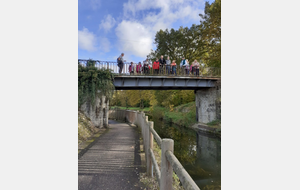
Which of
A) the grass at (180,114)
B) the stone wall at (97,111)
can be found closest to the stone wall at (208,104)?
the grass at (180,114)

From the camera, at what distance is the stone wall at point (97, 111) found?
A: 37.1 ft

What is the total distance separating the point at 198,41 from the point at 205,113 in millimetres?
14968

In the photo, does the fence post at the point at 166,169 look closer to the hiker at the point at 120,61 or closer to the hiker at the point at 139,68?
the hiker at the point at 120,61

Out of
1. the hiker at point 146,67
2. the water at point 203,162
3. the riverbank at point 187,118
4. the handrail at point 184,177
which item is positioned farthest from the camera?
the riverbank at point 187,118

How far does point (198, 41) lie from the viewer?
91.7 ft

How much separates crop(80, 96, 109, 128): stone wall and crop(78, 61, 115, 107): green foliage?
0.34 meters

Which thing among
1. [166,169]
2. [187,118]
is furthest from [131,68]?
[166,169]

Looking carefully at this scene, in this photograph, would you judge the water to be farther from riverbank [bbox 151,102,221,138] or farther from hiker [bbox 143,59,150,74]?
hiker [bbox 143,59,150,74]

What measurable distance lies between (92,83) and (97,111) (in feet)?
6.55

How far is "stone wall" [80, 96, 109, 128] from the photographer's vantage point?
11.3m

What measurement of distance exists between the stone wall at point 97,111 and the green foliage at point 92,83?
339 mm

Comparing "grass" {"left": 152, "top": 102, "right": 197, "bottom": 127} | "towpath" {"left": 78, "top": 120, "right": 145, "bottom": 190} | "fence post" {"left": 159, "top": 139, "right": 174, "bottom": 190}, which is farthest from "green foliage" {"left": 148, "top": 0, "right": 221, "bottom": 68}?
"fence post" {"left": 159, "top": 139, "right": 174, "bottom": 190}

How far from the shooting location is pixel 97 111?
11602mm

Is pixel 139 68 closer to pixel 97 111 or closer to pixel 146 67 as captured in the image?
pixel 146 67
